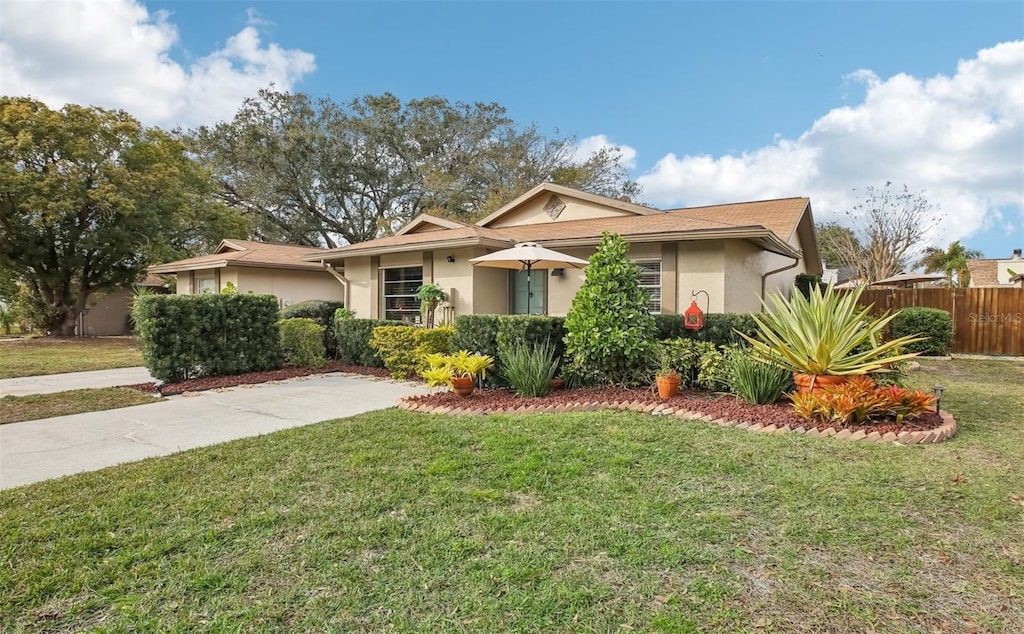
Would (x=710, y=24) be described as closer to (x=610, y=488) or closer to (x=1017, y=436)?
(x=1017, y=436)

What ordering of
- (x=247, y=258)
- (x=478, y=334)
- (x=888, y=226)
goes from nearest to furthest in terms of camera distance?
1. (x=478, y=334)
2. (x=247, y=258)
3. (x=888, y=226)

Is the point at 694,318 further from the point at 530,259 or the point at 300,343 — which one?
the point at 300,343

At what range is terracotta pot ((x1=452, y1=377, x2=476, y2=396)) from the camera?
7.38m

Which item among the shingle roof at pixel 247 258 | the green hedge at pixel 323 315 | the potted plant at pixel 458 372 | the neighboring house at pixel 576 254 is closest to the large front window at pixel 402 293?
the neighboring house at pixel 576 254

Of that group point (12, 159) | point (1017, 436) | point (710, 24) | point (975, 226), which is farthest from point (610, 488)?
point (975, 226)

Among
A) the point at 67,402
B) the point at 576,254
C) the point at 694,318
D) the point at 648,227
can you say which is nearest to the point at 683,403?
the point at 694,318

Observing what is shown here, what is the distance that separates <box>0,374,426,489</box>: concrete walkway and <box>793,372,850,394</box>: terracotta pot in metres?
5.29

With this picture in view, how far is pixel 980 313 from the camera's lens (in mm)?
14156

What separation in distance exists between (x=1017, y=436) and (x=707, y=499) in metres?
4.29

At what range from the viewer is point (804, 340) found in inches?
248

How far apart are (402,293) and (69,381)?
6.89m

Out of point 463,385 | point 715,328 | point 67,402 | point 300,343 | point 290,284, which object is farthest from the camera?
point 290,284

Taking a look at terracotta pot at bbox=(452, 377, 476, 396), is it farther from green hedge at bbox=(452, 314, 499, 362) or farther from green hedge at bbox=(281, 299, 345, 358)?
green hedge at bbox=(281, 299, 345, 358)

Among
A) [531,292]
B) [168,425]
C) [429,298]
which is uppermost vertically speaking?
[531,292]
